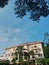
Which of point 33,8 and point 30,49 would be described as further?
point 30,49

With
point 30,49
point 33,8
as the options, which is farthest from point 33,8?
point 30,49

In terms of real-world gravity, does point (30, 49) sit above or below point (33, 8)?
above

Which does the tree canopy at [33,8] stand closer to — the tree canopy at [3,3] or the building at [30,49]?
the tree canopy at [3,3]

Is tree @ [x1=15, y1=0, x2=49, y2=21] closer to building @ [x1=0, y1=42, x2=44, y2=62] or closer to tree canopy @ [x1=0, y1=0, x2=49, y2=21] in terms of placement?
tree canopy @ [x1=0, y1=0, x2=49, y2=21]

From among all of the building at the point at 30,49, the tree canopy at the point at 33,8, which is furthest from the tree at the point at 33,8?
the building at the point at 30,49

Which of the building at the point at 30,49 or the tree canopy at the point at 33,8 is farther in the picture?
the building at the point at 30,49

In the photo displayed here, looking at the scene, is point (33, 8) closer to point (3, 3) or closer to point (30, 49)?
point (3, 3)

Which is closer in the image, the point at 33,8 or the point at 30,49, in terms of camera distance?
the point at 33,8

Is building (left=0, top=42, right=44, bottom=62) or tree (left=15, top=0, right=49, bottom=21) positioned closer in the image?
tree (left=15, top=0, right=49, bottom=21)

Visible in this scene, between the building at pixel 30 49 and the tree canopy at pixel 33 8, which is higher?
the building at pixel 30 49

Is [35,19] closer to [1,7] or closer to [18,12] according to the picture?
[18,12]

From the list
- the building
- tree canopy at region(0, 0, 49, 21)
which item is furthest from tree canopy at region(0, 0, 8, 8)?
the building

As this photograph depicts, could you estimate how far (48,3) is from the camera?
899cm

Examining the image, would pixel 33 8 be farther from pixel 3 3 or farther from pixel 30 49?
pixel 30 49
